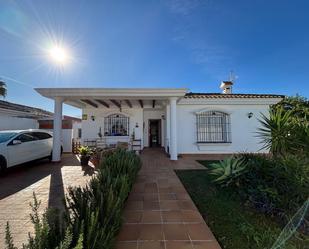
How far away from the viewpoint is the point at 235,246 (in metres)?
2.39

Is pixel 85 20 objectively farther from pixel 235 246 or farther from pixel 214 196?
pixel 235 246

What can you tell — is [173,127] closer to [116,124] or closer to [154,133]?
[116,124]

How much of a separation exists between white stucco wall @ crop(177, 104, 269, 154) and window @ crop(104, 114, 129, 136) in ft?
14.3

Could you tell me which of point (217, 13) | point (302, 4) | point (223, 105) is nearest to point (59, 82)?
point (217, 13)

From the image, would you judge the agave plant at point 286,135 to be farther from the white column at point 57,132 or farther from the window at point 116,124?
the window at point 116,124

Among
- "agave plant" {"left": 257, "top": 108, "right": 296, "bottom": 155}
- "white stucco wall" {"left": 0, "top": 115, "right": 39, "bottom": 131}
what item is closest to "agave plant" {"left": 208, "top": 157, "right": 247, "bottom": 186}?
"agave plant" {"left": 257, "top": 108, "right": 296, "bottom": 155}

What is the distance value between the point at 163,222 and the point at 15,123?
1397 cm

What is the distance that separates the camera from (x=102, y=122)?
12.6m

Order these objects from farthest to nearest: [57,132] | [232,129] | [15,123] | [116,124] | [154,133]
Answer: [154,133], [116,124], [15,123], [232,129], [57,132]

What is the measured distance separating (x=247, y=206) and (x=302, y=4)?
8.05 meters

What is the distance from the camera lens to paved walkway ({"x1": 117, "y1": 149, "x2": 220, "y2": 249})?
246cm

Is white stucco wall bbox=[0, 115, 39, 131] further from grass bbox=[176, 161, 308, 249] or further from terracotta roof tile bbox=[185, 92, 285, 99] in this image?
grass bbox=[176, 161, 308, 249]

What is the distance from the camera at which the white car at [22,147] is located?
616 centimetres

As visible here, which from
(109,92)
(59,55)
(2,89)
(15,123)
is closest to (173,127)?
(109,92)
